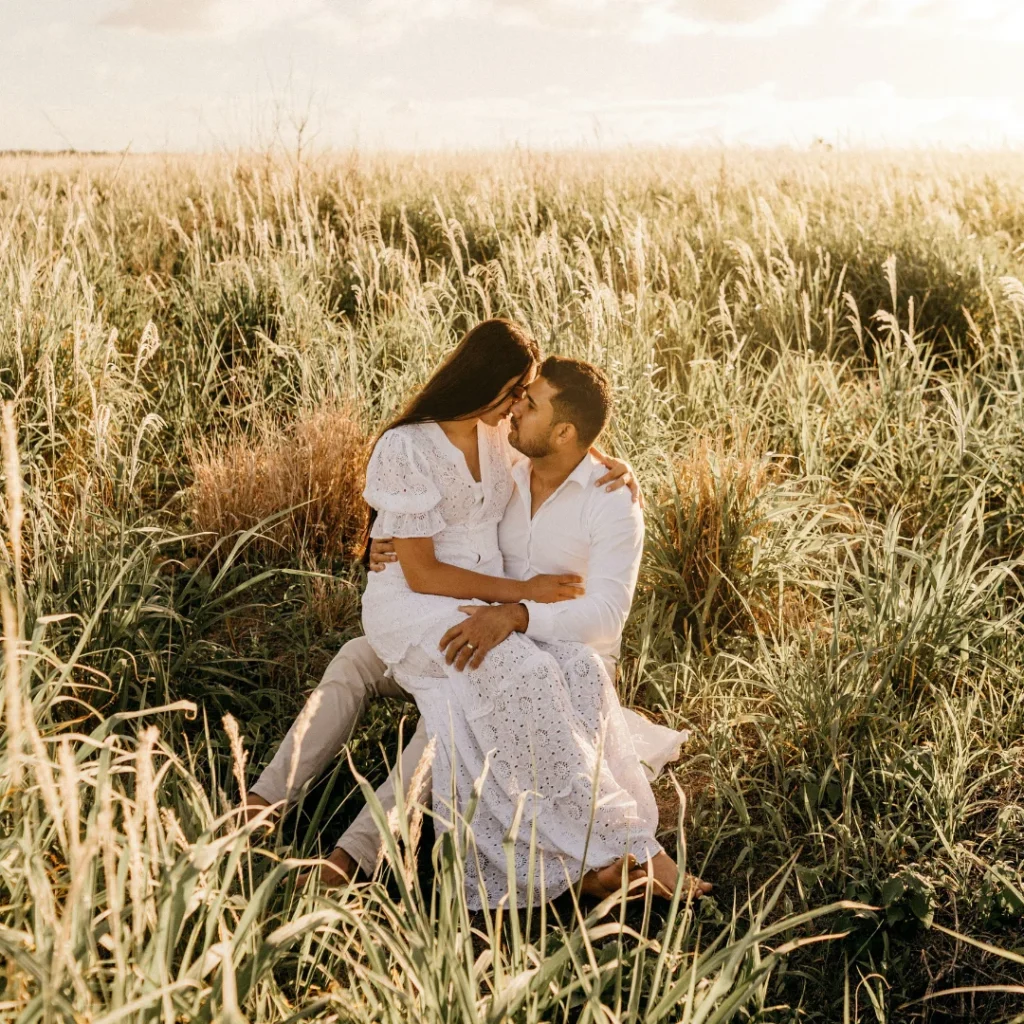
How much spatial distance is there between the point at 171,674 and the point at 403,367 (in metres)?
2.17

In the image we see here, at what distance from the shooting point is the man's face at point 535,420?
290 cm

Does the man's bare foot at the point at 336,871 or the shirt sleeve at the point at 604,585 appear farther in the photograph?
the shirt sleeve at the point at 604,585

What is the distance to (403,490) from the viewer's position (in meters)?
2.91

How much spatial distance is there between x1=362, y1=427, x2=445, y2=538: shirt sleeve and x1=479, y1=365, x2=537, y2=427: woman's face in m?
0.24

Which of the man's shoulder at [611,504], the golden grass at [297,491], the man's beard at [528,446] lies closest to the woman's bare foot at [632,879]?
the man's shoulder at [611,504]

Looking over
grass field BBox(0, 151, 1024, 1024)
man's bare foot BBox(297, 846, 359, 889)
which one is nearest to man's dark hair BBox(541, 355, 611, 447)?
grass field BBox(0, 151, 1024, 1024)

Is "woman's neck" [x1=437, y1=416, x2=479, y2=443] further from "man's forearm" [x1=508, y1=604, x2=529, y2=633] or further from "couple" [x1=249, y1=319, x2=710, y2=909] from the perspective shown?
"man's forearm" [x1=508, y1=604, x2=529, y2=633]

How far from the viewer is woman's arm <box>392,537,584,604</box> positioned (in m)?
2.91

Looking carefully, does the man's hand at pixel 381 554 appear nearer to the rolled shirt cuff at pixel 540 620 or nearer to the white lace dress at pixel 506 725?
the white lace dress at pixel 506 725

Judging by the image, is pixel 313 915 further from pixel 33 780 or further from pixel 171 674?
pixel 171 674

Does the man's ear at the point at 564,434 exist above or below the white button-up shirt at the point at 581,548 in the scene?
above

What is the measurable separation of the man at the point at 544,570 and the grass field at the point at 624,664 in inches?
8.0

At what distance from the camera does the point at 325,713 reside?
298cm

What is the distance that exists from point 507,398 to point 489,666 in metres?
0.79
